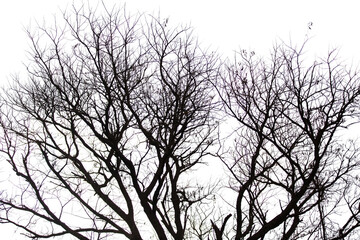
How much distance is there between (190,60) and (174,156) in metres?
1.81

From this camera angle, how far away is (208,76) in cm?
751

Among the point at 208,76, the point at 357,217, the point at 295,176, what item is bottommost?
the point at 357,217

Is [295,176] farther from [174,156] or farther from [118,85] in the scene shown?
[118,85]

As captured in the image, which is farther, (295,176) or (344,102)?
(295,176)

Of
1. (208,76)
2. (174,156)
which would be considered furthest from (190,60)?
(174,156)

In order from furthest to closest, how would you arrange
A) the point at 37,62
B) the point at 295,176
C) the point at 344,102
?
1. the point at 37,62
2. the point at 295,176
3. the point at 344,102

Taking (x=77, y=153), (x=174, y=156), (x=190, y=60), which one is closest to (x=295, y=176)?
(x=174, y=156)

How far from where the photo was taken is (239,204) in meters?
6.66

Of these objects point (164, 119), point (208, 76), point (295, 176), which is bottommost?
point (295, 176)

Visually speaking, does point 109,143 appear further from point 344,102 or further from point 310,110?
point 344,102

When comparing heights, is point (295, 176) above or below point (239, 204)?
above

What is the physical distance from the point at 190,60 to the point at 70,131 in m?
2.55

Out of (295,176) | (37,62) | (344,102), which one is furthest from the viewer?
(37,62)

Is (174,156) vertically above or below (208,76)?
below
